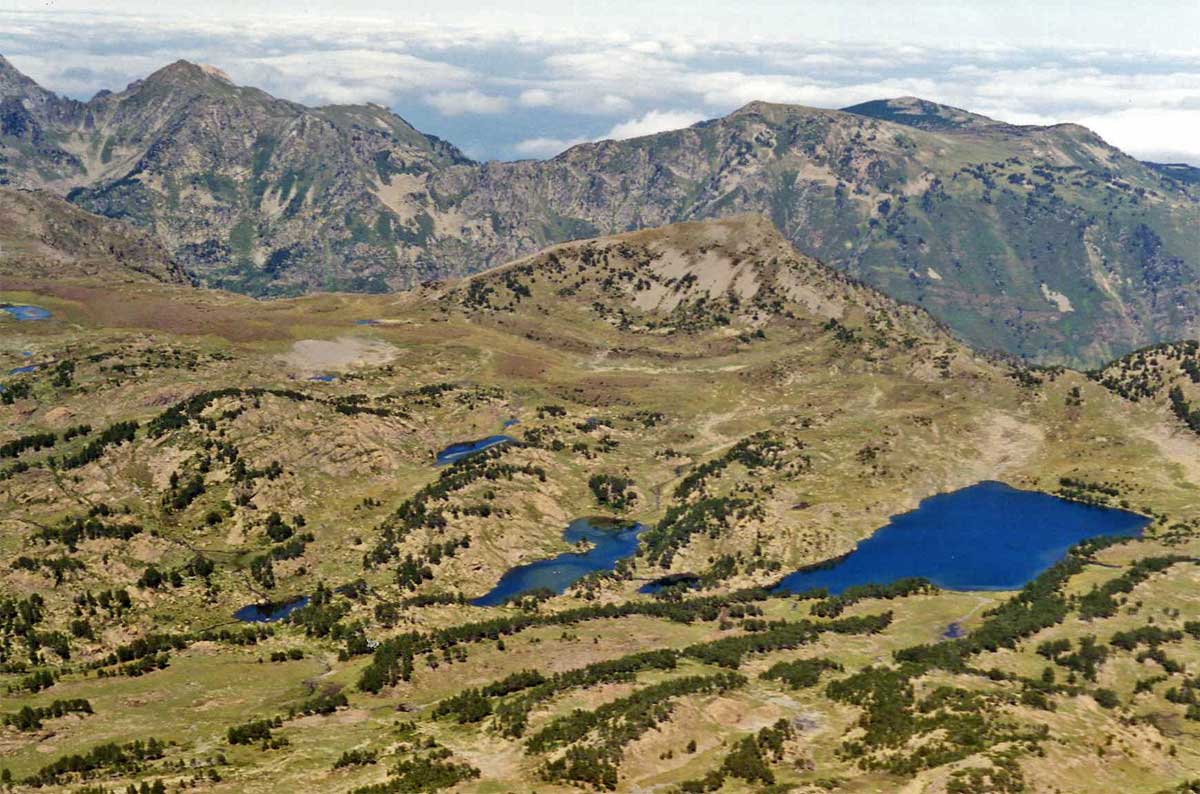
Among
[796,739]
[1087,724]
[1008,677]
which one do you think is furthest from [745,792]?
[1008,677]

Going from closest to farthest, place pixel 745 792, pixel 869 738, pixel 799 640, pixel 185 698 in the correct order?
pixel 745 792 → pixel 869 738 → pixel 185 698 → pixel 799 640

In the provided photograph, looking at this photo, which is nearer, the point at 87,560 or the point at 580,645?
the point at 580,645

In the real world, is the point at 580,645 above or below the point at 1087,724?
below

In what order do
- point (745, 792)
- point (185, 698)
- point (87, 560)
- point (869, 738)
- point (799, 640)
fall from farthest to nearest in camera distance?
point (87, 560) < point (799, 640) < point (185, 698) < point (869, 738) < point (745, 792)

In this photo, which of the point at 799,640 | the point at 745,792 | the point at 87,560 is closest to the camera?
the point at 745,792

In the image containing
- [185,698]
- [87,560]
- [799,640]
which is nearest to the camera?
[185,698]

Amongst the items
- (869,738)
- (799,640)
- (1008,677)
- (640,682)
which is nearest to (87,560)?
(640,682)

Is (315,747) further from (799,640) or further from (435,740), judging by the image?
(799,640)

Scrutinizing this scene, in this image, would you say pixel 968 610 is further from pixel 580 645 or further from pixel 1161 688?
pixel 580 645

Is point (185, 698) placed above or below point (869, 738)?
below
